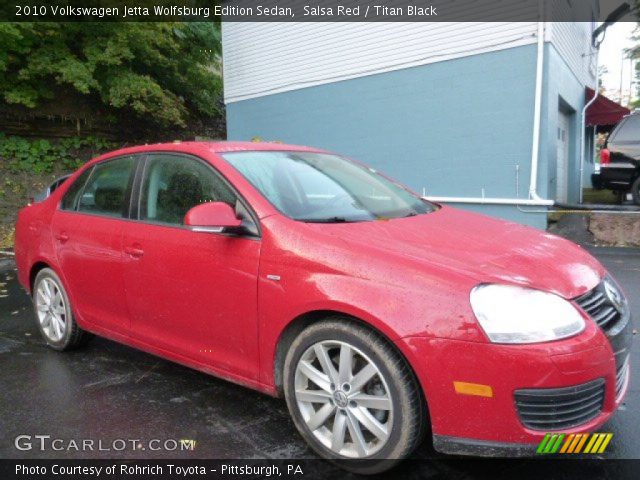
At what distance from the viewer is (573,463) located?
254 centimetres

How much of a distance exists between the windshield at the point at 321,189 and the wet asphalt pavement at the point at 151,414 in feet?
3.96

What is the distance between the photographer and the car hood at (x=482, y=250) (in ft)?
7.60

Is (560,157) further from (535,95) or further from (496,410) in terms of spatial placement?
(496,410)

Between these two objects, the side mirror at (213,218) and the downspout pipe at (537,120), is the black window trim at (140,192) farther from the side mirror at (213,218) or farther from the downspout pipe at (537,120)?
the downspout pipe at (537,120)

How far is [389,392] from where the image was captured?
2295mm

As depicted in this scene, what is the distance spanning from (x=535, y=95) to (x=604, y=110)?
5.45 meters

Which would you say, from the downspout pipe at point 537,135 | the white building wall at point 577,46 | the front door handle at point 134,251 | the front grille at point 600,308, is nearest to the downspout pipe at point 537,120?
the downspout pipe at point 537,135

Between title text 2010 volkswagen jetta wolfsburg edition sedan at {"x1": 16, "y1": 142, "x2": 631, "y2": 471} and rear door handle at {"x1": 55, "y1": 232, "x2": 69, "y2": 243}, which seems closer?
title text 2010 volkswagen jetta wolfsburg edition sedan at {"x1": 16, "y1": 142, "x2": 631, "y2": 471}

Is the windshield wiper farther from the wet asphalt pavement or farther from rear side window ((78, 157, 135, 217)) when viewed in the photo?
rear side window ((78, 157, 135, 217))

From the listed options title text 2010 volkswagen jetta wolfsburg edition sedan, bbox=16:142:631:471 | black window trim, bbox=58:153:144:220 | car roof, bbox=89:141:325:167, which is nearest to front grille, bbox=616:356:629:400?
title text 2010 volkswagen jetta wolfsburg edition sedan, bbox=16:142:631:471

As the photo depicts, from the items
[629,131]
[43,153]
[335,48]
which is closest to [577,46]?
[629,131]

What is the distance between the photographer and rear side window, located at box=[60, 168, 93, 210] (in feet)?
13.6

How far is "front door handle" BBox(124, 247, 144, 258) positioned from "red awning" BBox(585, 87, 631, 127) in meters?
13.2

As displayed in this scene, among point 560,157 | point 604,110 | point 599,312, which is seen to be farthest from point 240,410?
point 604,110
